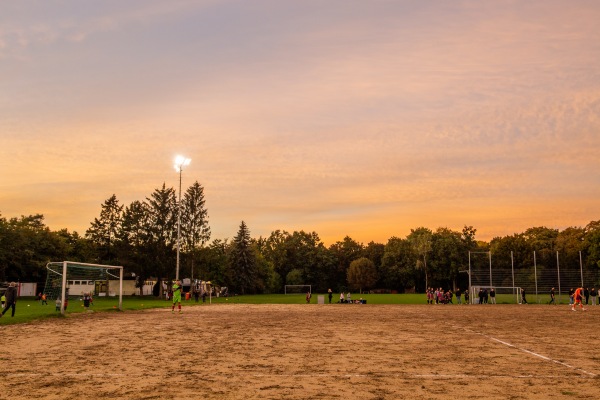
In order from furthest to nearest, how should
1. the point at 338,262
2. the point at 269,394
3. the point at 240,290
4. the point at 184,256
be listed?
the point at 338,262, the point at 240,290, the point at 184,256, the point at 269,394

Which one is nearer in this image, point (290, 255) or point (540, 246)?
point (540, 246)

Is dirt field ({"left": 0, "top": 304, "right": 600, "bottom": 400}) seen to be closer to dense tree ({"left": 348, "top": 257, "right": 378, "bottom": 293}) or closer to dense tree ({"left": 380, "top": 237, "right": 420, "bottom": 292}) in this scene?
dense tree ({"left": 380, "top": 237, "right": 420, "bottom": 292})

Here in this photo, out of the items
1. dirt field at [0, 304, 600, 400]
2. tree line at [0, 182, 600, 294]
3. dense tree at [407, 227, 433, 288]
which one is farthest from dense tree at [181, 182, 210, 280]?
dirt field at [0, 304, 600, 400]

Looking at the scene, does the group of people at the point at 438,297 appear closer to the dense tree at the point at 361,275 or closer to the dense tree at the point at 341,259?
the dense tree at the point at 361,275

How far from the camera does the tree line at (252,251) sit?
3177 inches

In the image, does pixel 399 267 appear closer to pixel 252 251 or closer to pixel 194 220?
pixel 252 251

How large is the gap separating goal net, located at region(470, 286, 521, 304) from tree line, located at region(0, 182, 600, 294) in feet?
52.9

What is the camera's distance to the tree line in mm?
80688

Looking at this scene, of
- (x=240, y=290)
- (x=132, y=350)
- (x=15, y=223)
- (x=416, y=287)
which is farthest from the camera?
(x=416, y=287)

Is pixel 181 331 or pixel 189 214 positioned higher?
pixel 189 214

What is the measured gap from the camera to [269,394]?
855cm

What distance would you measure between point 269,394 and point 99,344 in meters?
8.65

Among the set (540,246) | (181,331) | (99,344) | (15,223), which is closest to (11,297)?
(181,331)

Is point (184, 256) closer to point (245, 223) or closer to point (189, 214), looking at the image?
point (189, 214)
